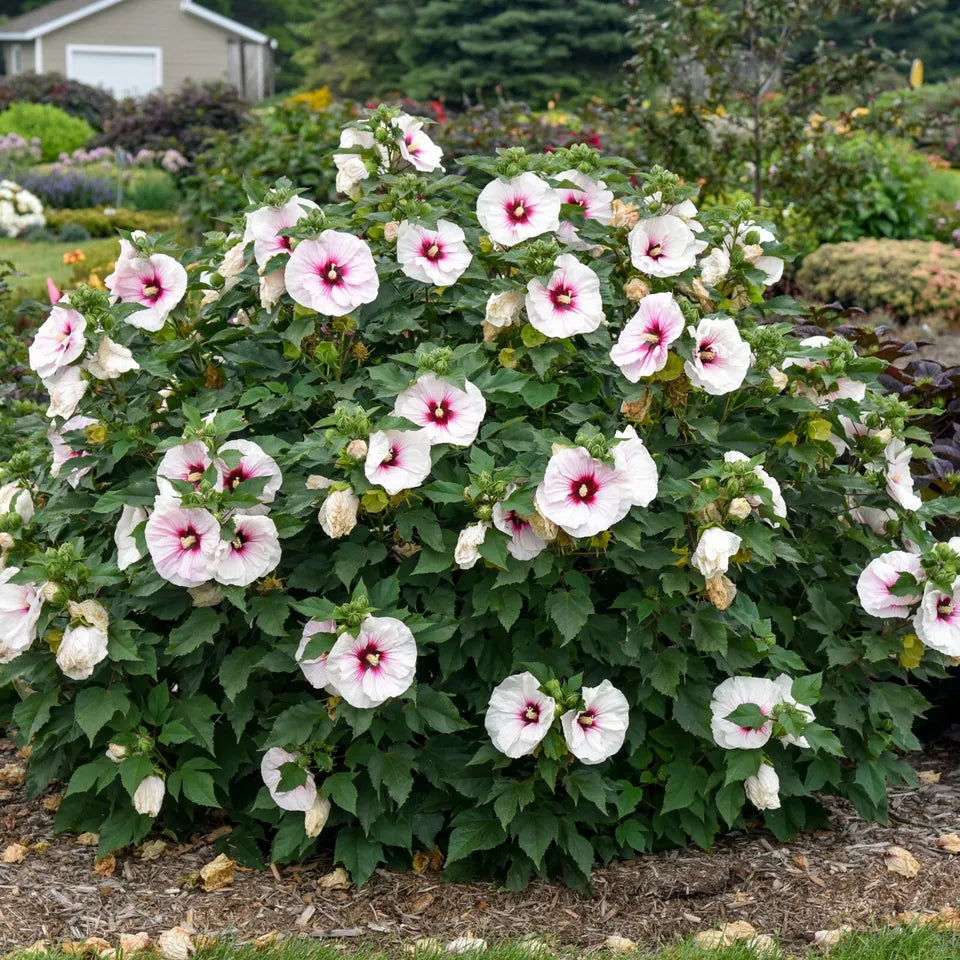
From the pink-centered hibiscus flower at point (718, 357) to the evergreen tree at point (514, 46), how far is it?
1103 inches

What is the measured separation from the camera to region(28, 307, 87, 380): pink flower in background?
2668 millimetres

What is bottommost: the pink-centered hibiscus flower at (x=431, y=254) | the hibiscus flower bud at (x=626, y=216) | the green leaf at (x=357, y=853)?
the green leaf at (x=357, y=853)

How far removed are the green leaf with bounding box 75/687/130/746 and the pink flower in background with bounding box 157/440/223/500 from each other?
489 millimetres

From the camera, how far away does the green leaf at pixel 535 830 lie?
265 cm

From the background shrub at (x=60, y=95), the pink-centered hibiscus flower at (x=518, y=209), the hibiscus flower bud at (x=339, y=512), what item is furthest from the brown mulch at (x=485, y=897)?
the background shrub at (x=60, y=95)

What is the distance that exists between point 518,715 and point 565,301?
930mm

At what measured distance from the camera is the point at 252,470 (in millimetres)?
2582

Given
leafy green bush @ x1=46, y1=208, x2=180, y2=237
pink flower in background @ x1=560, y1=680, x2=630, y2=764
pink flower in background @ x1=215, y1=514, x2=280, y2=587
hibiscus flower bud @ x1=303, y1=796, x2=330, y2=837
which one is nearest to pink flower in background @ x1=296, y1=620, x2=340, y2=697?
pink flower in background @ x1=215, y1=514, x2=280, y2=587

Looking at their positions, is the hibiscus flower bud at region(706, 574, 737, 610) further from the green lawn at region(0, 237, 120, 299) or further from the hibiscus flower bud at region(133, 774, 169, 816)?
the green lawn at region(0, 237, 120, 299)

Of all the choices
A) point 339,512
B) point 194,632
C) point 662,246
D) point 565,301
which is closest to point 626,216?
point 662,246

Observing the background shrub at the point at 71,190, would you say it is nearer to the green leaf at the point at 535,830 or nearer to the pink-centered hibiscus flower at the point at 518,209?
the pink-centered hibiscus flower at the point at 518,209

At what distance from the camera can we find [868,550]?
9.96 ft

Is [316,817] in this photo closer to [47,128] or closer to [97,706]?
[97,706]

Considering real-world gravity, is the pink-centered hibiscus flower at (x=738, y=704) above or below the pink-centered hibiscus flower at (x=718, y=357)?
below
